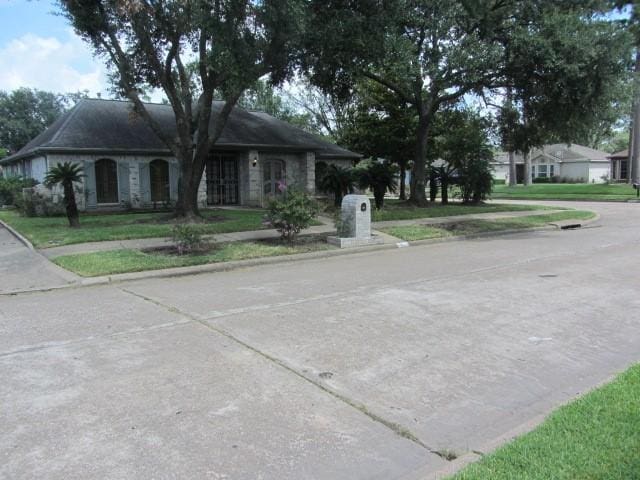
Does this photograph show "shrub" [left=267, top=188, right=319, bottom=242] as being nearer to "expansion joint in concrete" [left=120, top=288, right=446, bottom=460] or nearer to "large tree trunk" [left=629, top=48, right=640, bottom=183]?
"expansion joint in concrete" [left=120, top=288, right=446, bottom=460]

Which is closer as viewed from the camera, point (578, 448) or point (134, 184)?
point (578, 448)

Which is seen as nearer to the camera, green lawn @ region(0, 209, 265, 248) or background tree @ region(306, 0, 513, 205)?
green lawn @ region(0, 209, 265, 248)

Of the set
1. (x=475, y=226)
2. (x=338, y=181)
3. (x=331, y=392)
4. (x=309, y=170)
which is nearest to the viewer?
(x=331, y=392)

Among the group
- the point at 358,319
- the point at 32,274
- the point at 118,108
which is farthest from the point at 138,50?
the point at 358,319

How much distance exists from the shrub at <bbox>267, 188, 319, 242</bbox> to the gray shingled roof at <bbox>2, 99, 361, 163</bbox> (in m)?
10.7

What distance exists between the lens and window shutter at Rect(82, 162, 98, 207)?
2077cm

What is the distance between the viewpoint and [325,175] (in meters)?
22.2

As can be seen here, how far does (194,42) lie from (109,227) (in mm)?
6757

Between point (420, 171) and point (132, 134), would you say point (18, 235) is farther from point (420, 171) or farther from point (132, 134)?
point (420, 171)

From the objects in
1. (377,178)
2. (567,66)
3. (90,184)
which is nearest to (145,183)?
(90,184)

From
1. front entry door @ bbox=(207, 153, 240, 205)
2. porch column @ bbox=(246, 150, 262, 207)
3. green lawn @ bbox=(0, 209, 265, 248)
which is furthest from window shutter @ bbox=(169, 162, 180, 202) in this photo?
green lawn @ bbox=(0, 209, 265, 248)

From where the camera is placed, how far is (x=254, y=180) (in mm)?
24250

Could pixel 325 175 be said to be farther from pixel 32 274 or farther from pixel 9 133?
pixel 9 133

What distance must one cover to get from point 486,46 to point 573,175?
4835 cm
